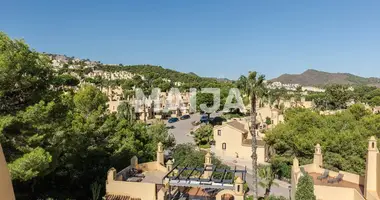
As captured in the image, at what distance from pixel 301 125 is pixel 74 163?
75.0 feet

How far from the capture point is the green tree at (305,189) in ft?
60.5

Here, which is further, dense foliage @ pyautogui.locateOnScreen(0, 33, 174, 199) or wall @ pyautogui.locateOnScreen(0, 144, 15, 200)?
dense foliage @ pyautogui.locateOnScreen(0, 33, 174, 199)

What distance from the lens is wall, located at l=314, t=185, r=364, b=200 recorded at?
1905 cm

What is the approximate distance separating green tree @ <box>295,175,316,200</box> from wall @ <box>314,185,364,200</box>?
1.75m

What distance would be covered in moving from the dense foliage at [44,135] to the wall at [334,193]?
14.4 m

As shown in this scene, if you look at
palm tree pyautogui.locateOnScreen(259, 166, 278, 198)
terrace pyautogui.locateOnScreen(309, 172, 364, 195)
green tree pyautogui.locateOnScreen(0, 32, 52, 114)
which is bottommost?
palm tree pyautogui.locateOnScreen(259, 166, 278, 198)

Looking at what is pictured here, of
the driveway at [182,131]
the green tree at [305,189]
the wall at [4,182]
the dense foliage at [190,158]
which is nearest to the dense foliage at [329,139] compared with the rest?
the dense foliage at [190,158]

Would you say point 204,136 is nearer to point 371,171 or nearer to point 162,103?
point 371,171

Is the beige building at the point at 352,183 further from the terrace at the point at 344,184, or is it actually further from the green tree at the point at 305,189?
the green tree at the point at 305,189

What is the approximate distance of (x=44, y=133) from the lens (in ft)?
50.8

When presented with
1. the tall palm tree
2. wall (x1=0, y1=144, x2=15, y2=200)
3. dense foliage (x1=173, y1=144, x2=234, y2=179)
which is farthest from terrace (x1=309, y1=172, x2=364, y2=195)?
wall (x1=0, y1=144, x2=15, y2=200)

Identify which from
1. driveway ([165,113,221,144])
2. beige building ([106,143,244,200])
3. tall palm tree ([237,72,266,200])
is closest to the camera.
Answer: beige building ([106,143,244,200])

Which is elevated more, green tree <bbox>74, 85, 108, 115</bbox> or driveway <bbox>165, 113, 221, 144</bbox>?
green tree <bbox>74, 85, 108, 115</bbox>

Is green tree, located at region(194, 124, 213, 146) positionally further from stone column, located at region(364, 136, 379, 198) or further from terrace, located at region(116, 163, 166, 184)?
stone column, located at region(364, 136, 379, 198)
